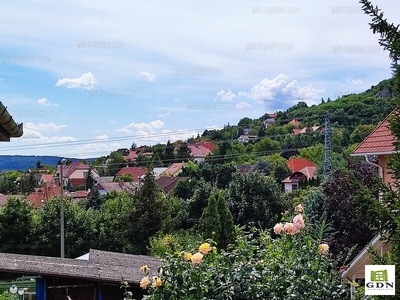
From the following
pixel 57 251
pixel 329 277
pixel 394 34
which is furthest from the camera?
pixel 57 251

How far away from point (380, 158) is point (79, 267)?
610 cm

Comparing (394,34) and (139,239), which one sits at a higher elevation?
(394,34)

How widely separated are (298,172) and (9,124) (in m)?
56.7

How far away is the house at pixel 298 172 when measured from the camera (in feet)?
189

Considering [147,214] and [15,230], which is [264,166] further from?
[15,230]

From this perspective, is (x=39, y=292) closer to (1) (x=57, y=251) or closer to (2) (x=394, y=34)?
(2) (x=394, y=34)

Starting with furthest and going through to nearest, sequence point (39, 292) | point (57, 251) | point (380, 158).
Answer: point (57, 251) → point (39, 292) → point (380, 158)

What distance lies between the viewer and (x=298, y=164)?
6556cm

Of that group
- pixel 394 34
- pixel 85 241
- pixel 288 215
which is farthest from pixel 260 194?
pixel 394 34

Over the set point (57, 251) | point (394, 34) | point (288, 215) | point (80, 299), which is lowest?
point (57, 251)

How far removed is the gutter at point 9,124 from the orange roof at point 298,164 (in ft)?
198

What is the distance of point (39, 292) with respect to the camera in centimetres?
984

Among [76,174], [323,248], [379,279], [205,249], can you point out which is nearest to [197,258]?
[205,249]

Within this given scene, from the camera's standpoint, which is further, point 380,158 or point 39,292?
point 39,292
